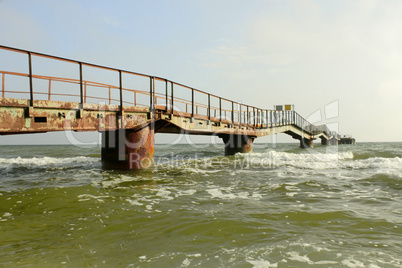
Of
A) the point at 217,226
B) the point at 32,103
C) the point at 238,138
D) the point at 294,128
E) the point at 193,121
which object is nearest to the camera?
the point at 217,226

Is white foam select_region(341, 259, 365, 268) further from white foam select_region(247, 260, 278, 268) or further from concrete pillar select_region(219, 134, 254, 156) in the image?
concrete pillar select_region(219, 134, 254, 156)

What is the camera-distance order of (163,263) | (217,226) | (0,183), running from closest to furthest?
(163,263) < (217,226) < (0,183)

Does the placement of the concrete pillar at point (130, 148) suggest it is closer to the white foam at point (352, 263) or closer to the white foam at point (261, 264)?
the white foam at point (261, 264)

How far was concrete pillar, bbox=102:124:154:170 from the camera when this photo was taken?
39.7ft

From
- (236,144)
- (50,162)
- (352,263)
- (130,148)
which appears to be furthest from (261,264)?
(236,144)

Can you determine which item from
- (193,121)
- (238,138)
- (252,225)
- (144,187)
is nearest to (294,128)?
(238,138)

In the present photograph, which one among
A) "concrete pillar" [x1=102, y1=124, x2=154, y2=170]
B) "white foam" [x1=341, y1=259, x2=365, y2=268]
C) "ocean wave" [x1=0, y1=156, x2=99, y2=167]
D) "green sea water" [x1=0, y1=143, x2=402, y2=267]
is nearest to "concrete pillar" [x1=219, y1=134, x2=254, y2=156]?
"ocean wave" [x1=0, y1=156, x2=99, y2=167]

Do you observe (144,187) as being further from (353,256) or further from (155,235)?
(353,256)

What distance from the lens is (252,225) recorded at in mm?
4559

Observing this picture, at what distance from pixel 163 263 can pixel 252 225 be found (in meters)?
1.82

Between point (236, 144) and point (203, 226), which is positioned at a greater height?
point (236, 144)

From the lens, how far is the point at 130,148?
12172 millimetres

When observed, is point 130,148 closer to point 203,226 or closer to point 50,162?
point 203,226

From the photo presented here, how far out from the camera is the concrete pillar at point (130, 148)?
12109 millimetres
